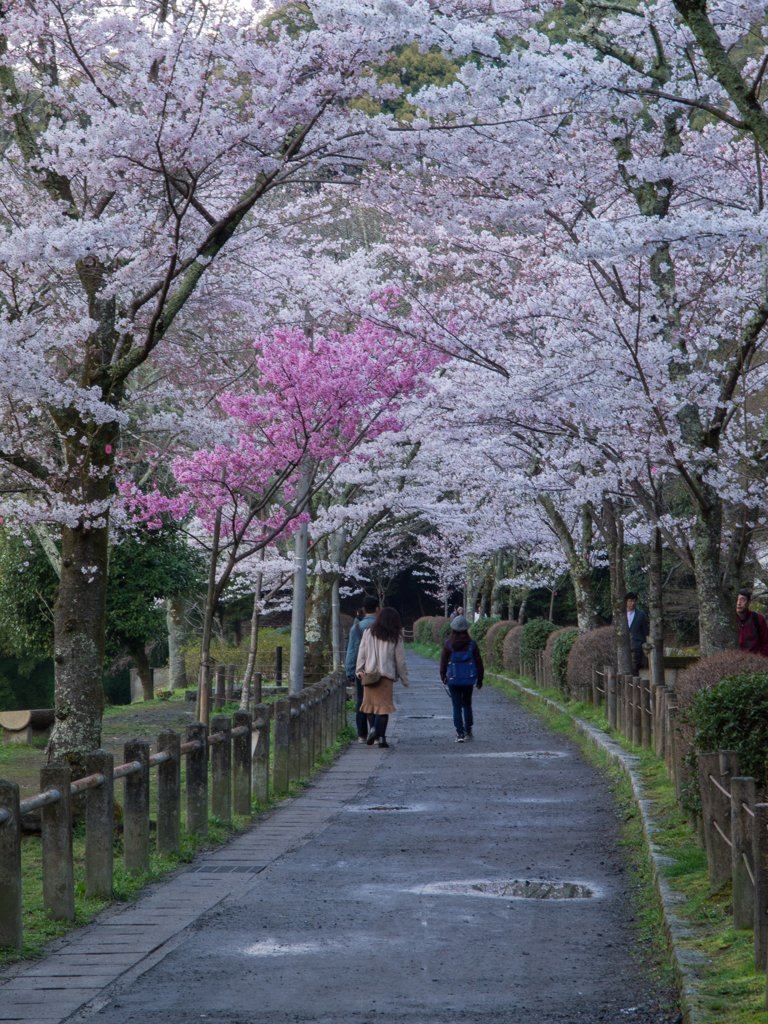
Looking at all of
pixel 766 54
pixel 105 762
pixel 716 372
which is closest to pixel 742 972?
pixel 105 762

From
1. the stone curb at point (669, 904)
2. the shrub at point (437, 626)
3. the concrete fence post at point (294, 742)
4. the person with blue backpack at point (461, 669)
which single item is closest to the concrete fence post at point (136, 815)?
the stone curb at point (669, 904)

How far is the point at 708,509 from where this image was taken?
10.7 metres

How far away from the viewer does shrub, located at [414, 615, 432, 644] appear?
5221 centimetres

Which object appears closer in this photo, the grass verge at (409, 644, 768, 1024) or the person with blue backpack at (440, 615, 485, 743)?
the grass verge at (409, 644, 768, 1024)

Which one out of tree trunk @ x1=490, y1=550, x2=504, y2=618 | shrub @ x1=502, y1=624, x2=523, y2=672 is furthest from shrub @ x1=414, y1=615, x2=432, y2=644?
shrub @ x1=502, y1=624, x2=523, y2=672

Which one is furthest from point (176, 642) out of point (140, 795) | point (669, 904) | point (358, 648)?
point (669, 904)

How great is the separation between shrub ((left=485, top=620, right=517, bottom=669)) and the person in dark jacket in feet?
45.1

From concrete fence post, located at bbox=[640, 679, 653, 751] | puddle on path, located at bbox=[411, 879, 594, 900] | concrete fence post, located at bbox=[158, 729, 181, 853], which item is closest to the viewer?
puddle on path, located at bbox=[411, 879, 594, 900]

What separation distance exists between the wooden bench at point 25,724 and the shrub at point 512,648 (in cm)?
1404

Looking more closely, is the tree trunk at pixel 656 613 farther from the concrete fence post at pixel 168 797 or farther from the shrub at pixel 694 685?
the concrete fence post at pixel 168 797

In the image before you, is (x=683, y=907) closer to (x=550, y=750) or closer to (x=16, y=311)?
(x=16, y=311)

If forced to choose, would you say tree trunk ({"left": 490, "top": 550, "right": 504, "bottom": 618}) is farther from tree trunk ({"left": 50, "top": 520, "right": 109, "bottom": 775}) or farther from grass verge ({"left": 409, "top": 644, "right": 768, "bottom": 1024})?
tree trunk ({"left": 50, "top": 520, "right": 109, "bottom": 775})

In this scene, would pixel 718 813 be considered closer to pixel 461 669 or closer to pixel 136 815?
pixel 136 815

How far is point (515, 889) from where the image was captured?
677 centimetres
